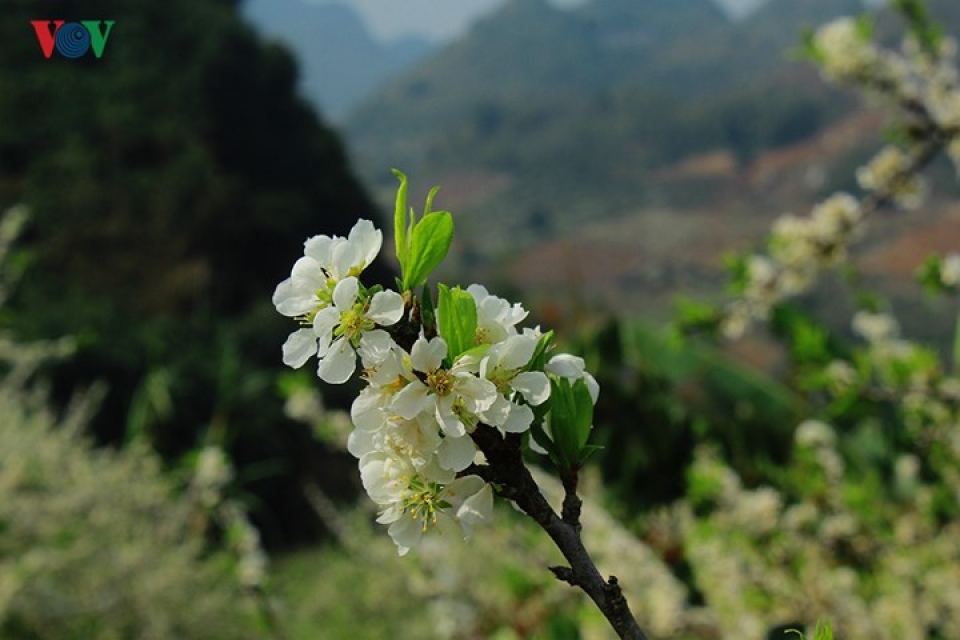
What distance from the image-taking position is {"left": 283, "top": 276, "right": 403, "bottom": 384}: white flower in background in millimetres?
582

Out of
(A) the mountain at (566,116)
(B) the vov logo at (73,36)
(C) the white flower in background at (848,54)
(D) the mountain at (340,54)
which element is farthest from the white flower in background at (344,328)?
(D) the mountain at (340,54)

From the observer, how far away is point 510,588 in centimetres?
300

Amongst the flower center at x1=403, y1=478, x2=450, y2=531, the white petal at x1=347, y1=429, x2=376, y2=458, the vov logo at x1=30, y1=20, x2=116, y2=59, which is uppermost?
the white petal at x1=347, y1=429, x2=376, y2=458

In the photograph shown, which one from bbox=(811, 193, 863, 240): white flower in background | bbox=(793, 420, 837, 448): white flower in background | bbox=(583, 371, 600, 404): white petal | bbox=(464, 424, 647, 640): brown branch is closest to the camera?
bbox=(464, 424, 647, 640): brown branch

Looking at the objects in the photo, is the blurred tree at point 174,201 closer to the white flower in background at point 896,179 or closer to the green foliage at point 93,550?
the green foliage at point 93,550

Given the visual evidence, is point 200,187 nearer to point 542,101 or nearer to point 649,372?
point 649,372

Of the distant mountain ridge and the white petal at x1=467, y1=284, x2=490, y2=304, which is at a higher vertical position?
the white petal at x1=467, y1=284, x2=490, y2=304

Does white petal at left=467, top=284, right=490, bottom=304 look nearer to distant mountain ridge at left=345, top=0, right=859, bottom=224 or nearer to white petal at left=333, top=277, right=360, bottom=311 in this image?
white petal at left=333, top=277, right=360, bottom=311

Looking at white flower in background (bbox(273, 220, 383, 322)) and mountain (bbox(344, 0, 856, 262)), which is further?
mountain (bbox(344, 0, 856, 262))

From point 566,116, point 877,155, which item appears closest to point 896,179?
point 877,155

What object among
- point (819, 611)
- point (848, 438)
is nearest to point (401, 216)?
point (819, 611)

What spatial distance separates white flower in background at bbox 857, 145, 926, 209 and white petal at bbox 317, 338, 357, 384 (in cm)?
204

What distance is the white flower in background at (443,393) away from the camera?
0.56 metres

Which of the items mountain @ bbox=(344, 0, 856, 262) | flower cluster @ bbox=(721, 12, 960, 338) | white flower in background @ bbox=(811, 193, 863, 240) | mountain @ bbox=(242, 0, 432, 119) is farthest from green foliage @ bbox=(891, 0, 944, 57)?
mountain @ bbox=(242, 0, 432, 119)
